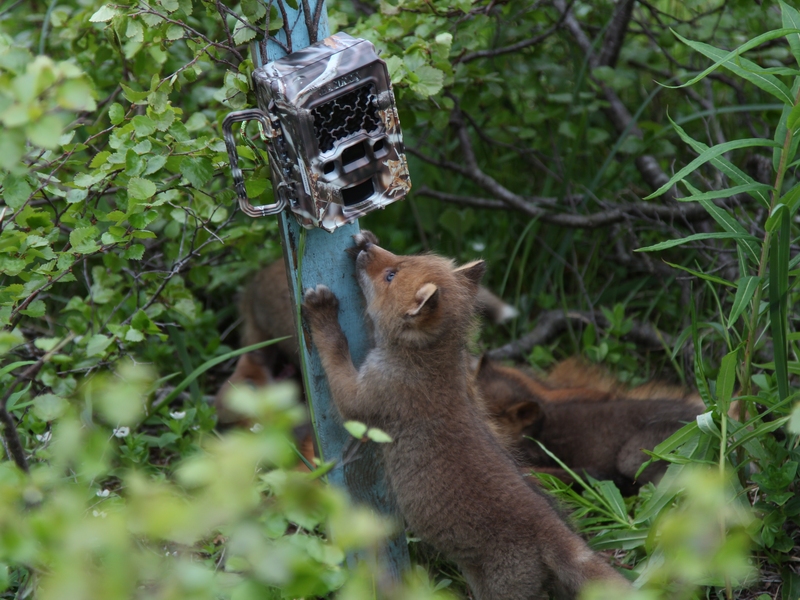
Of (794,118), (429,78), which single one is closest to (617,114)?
(429,78)

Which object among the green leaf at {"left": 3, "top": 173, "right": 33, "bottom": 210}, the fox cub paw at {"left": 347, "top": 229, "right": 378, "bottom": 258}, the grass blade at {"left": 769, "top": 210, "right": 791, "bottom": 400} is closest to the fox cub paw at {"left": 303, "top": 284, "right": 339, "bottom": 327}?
the fox cub paw at {"left": 347, "top": 229, "right": 378, "bottom": 258}

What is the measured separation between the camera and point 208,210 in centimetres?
308

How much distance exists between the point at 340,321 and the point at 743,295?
1.32 metres

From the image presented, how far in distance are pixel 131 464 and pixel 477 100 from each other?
2.45m

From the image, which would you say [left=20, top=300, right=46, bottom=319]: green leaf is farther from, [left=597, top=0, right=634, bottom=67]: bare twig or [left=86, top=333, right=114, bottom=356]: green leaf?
[left=597, top=0, right=634, bottom=67]: bare twig

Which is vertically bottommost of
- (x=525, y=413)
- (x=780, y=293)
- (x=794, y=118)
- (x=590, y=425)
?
(x=590, y=425)

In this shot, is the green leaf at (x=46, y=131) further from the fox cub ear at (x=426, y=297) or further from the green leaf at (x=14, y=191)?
the fox cub ear at (x=426, y=297)

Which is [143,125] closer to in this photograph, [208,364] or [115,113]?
[115,113]

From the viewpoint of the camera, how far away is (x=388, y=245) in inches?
189

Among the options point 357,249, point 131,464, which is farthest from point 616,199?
point 131,464

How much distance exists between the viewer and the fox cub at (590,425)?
3.47 metres

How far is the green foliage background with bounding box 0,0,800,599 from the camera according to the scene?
53.7 inches

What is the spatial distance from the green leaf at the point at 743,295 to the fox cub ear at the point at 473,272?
0.91 meters

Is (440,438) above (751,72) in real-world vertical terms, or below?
below
